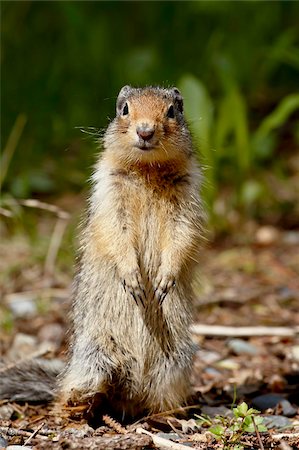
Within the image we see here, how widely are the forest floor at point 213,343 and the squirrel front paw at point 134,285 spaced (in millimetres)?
553

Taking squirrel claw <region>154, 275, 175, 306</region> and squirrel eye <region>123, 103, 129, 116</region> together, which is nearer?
squirrel claw <region>154, 275, 175, 306</region>

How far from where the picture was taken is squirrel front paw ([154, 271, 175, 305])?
501cm

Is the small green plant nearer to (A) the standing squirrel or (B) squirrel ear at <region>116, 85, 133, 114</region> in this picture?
(A) the standing squirrel

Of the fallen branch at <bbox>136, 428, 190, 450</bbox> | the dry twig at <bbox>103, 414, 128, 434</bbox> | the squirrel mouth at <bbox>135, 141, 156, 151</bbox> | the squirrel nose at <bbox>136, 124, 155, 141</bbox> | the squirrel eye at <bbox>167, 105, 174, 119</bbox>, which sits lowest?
the fallen branch at <bbox>136, 428, 190, 450</bbox>

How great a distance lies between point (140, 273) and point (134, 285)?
0.17m

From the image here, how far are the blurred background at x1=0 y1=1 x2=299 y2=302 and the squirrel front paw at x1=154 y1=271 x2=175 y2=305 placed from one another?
3.01m

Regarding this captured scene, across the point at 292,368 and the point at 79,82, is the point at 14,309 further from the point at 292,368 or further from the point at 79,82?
the point at 79,82

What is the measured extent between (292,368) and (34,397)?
6.30 ft

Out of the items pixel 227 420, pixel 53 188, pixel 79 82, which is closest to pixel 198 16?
pixel 79 82

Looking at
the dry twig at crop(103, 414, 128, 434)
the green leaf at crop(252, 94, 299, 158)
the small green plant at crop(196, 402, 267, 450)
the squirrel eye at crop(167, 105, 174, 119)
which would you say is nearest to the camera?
the small green plant at crop(196, 402, 267, 450)

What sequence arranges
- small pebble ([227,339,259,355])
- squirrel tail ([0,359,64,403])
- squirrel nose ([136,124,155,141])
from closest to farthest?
1. squirrel nose ([136,124,155,141])
2. squirrel tail ([0,359,64,403])
3. small pebble ([227,339,259,355])

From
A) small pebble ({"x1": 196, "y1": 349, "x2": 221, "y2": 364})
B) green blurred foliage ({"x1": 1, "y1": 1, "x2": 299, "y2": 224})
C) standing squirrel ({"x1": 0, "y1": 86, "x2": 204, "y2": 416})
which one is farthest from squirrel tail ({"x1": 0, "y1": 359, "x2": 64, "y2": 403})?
green blurred foliage ({"x1": 1, "y1": 1, "x2": 299, "y2": 224})

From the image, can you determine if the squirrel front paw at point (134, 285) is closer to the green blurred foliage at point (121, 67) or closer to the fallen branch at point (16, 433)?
the fallen branch at point (16, 433)

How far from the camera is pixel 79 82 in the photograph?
11.2 m
